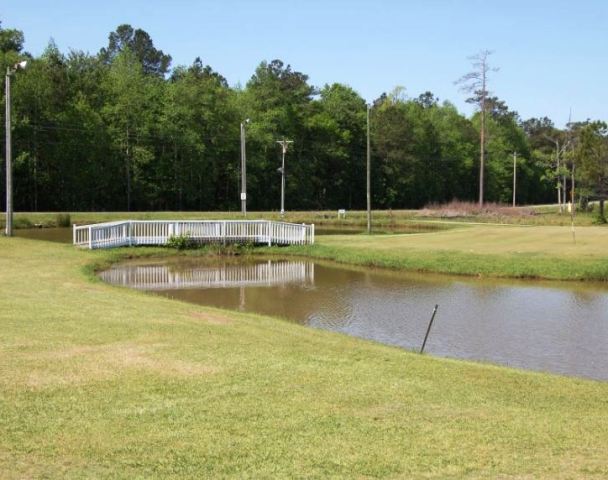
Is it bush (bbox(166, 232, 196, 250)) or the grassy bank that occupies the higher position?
the grassy bank

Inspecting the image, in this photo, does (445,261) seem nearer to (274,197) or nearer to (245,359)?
(245,359)

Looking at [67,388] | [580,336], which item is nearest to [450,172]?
[580,336]

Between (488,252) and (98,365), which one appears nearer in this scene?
(98,365)

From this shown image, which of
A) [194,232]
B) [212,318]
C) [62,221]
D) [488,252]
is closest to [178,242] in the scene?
[194,232]

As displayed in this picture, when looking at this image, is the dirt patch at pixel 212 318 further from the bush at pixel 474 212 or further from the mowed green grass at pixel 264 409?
the bush at pixel 474 212

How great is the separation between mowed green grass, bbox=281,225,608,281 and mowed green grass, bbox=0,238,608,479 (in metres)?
14.2

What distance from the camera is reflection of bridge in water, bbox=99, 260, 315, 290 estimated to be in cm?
2206

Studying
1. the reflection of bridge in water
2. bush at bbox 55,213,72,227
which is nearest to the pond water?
the reflection of bridge in water

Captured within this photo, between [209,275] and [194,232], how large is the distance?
7.78 metres

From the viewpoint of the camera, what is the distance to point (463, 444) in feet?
21.1

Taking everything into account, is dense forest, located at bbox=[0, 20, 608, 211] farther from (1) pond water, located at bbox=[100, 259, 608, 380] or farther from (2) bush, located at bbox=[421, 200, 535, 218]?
(1) pond water, located at bbox=[100, 259, 608, 380]

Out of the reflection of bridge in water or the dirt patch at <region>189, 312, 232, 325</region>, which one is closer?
the dirt patch at <region>189, 312, 232, 325</region>

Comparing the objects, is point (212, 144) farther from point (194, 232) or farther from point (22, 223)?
point (194, 232)

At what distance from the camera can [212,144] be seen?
72375mm
